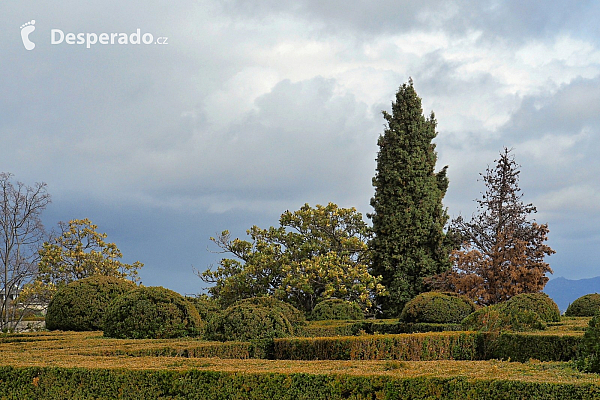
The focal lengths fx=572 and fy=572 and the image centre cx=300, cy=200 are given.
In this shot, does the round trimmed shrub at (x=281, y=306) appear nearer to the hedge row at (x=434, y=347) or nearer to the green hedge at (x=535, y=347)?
the hedge row at (x=434, y=347)

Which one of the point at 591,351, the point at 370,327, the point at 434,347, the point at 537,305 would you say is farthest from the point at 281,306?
the point at 591,351

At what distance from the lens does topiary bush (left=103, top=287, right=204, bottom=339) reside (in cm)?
1184

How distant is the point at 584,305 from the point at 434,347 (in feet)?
42.8

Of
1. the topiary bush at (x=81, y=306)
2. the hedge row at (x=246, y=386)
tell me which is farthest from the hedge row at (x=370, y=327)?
the hedge row at (x=246, y=386)

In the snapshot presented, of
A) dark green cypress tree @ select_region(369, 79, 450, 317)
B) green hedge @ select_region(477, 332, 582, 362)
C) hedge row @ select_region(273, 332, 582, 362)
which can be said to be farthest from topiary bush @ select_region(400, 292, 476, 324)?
dark green cypress tree @ select_region(369, 79, 450, 317)

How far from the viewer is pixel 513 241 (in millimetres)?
25766

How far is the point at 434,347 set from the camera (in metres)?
11.0

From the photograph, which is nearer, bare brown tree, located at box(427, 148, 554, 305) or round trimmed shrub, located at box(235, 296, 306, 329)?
round trimmed shrub, located at box(235, 296, 306, 329)

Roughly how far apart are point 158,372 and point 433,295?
12.8 m

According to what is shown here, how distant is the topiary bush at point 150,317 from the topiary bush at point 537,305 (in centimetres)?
848

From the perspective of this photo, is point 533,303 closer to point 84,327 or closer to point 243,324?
point 243,324

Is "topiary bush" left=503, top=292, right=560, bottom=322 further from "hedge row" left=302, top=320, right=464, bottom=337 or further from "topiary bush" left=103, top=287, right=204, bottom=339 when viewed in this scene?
"topiary bush" left=103, top=287, right=204, bottom=339

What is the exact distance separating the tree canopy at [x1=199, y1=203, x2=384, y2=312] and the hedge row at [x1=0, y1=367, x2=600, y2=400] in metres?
17.1

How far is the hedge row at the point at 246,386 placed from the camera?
5.02 meters
